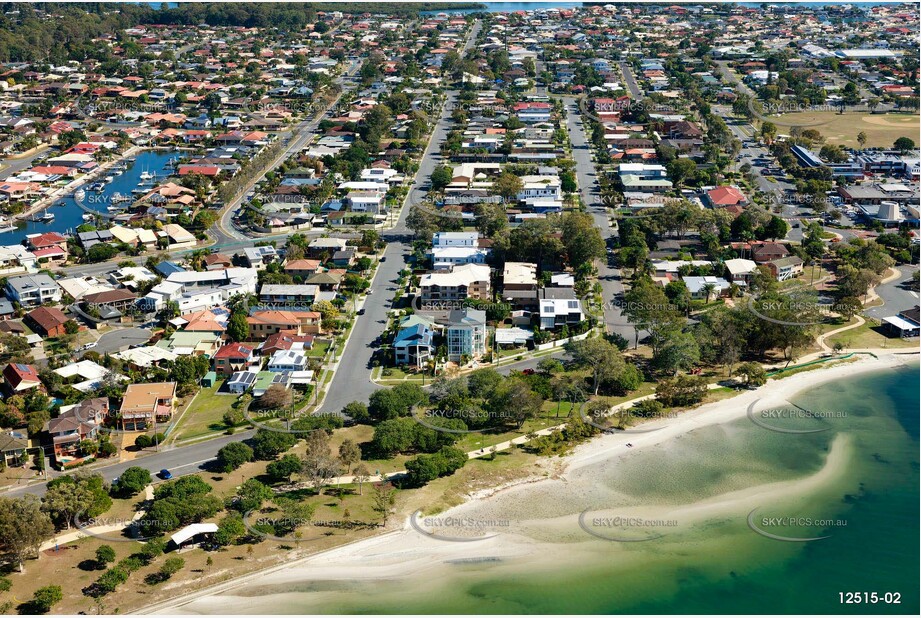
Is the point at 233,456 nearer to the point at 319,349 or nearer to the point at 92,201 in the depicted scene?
the point at 319,349

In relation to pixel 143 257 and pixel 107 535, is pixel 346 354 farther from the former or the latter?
pixel 143 257

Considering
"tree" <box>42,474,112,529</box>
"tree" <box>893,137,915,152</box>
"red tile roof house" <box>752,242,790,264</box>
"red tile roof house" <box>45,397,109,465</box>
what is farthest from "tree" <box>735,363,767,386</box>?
"tree" <box>893,137,915,152</box>

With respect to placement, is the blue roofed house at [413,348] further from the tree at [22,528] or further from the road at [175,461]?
the tree at [22,528]

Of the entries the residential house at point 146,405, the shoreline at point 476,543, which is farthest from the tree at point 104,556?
the residential house at point 146,405

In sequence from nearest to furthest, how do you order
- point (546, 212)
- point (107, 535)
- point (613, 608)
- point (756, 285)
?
point (613, 608) < point (107, 535) < point (756, 285) < point (546, 212)

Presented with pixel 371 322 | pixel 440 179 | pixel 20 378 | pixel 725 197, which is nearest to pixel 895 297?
pixel 725 197

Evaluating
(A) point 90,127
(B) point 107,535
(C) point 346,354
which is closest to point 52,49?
(A) point 90,127
